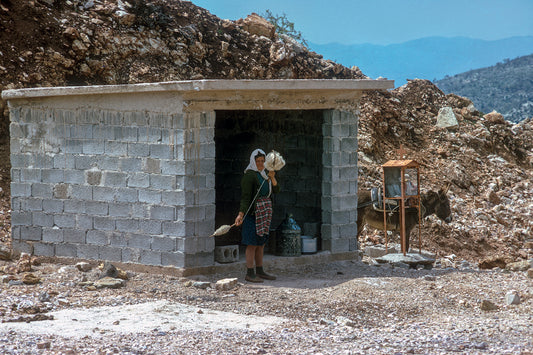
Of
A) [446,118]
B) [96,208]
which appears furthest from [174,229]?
[446,118]

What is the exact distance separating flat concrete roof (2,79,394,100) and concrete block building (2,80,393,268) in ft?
0.05

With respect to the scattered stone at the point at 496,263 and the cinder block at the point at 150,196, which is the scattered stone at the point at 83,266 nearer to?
the cinder block at the point at 150,196

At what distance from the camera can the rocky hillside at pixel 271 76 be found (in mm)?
17281

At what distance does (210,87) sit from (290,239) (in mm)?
2818

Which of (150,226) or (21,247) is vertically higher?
(150,226)

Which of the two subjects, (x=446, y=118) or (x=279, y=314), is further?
(x=446, y=118)

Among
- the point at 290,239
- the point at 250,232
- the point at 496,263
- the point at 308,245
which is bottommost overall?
the point at 496,263

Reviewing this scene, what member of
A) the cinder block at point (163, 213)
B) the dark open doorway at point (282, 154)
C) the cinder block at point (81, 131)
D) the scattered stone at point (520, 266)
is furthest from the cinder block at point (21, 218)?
the scattered stone at point (520, 266)

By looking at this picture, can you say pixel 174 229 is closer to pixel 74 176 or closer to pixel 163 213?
pixel 163 213

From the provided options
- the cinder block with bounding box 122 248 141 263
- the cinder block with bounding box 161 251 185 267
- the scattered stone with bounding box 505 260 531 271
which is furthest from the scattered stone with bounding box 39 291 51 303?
the scattered stone with bounding box 505 260 531 271

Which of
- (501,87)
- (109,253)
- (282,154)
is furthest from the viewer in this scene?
(501,87)

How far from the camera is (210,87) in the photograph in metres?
9.66

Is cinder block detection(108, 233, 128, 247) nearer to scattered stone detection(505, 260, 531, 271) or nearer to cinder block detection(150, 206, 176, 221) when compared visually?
cinder block detection(150, 206, 176, 221)

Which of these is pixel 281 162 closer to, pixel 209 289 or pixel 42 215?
pixel 209 289
